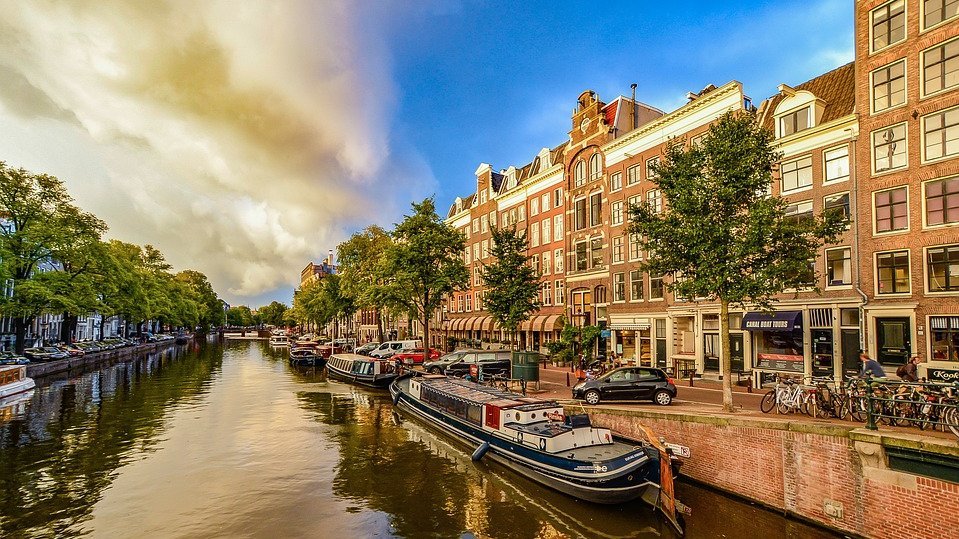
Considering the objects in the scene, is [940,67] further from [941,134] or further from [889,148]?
[889,148]

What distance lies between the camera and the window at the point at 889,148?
2470cm

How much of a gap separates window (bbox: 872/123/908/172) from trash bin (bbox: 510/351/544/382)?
21.2m

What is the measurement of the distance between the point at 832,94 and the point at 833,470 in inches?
1013

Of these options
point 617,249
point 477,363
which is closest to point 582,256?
point 617,249

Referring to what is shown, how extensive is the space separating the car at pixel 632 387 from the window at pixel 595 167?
26228mm

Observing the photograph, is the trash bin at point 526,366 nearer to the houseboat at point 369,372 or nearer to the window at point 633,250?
the window at point 633,250

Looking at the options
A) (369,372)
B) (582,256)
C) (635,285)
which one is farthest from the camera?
(582,256)

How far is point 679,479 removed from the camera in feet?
58.1

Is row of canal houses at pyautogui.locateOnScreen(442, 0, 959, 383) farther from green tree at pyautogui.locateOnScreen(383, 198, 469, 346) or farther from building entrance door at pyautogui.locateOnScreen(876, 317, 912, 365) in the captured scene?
green tree at pyautogui.locateOnScreen(383, 198, 469, 346)

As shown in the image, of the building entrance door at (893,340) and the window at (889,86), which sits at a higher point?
the window at (889,86)

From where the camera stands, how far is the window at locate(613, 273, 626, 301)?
1587 inches

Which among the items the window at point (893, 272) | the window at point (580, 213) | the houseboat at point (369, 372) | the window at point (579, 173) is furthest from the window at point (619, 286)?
the houseboat at point (369, 372)

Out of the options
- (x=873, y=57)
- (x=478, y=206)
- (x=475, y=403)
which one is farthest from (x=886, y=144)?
(x=478, y=206)

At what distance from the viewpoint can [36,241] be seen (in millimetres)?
48781
